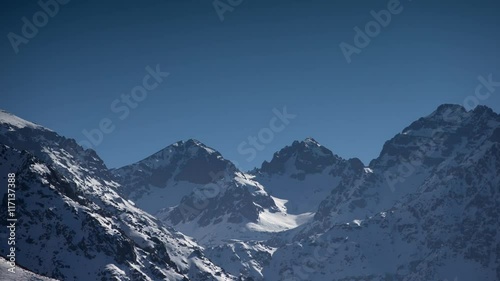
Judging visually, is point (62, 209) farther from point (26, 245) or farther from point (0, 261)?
point (0, 261)

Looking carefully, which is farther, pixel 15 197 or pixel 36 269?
pixel 15 197

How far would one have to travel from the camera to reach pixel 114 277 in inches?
7411

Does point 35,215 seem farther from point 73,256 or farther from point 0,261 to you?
point 0,261

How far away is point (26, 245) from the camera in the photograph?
184 meters

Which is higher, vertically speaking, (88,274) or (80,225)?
(80,225)

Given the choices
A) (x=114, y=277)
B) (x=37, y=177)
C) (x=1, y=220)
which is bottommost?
(x=114, y=277)

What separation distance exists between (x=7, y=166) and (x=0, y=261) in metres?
102

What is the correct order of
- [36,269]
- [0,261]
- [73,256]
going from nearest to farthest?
[0,261]
[36,269]
[73,256]

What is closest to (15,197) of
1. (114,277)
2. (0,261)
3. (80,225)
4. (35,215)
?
(35,215)

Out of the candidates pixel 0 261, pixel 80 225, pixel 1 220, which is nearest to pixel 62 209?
pixel 80 225

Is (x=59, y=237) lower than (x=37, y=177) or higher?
lower

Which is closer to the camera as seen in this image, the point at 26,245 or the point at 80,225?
the point at 26,245

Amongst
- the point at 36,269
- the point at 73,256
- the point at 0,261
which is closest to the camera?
the point at 0,261

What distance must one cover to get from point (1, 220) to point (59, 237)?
16.5 meters
